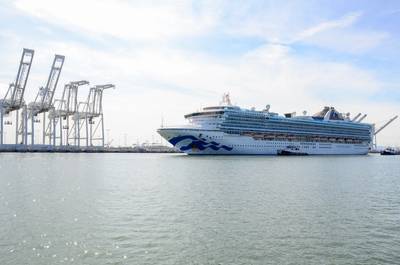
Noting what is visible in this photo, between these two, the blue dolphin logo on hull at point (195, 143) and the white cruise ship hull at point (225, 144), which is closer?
the blue dolphin logo on hull at point (195, 143)

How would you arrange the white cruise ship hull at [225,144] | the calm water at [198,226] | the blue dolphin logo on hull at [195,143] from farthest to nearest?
1. the white cruise ship hull at [225,144]
2. the blue dolphin logo on hull at [195,143]
3. the calm water at [198,226]

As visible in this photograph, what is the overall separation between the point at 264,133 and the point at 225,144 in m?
13.3

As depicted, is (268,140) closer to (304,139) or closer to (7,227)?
(304,139)

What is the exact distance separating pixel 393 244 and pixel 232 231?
221 inches

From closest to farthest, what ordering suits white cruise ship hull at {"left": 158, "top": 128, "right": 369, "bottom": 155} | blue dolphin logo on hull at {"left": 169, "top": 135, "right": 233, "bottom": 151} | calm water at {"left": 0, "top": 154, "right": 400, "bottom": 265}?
calm water at {"left": 0, "top": 154, "right": 400, "bottom": 265} → blue dolphin logo on hull at {"left": 169, "top": 135, "right": 233, "bottom": 151} → white cruise ship hull at {"left": 158, "top": 128, "right": 369, "bottom": 155}

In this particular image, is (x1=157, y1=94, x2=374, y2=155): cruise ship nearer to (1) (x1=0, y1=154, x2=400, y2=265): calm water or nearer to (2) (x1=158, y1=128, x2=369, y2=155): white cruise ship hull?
(2) (x1=158, y1=128, x2=369, y2=155): white cruise ship hull

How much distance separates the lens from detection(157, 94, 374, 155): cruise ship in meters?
78.8

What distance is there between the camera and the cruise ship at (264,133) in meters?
78.8

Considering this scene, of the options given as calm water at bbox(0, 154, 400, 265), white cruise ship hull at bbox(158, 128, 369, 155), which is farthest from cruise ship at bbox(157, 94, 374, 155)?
calm water at bbox(0, 154, 400, 265)

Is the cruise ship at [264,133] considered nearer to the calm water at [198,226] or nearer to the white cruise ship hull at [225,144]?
the white cruise ship hull at [225,144]

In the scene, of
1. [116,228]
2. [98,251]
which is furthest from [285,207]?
[98,251]

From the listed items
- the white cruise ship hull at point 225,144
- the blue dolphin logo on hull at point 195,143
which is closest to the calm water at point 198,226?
the blue dolphin logo on hull at point 195,143

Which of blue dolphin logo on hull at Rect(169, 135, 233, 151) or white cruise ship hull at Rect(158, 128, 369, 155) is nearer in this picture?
blue dolphin logo on hull at Rect(169, 135, 233, 151)

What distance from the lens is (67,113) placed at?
124 metres
